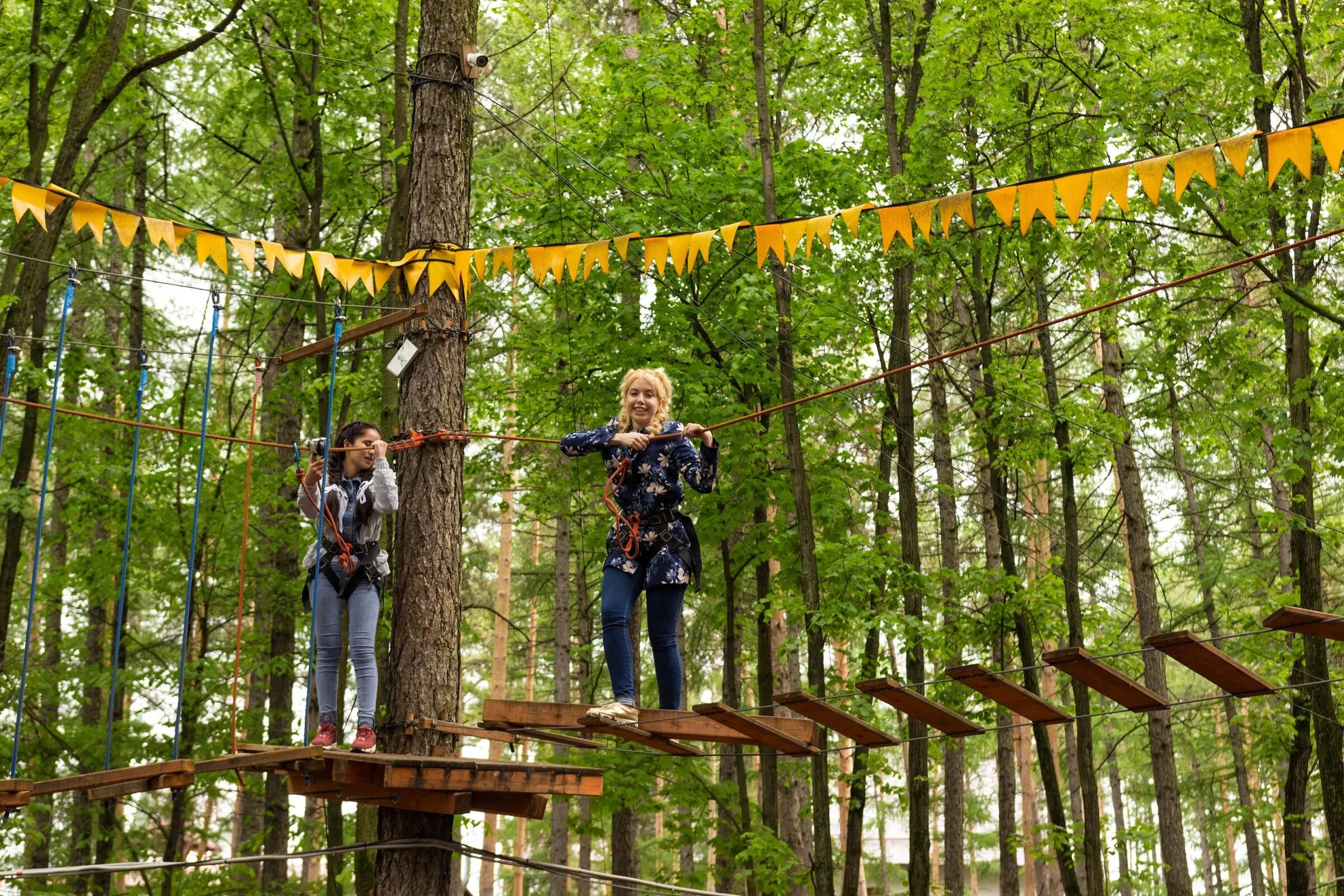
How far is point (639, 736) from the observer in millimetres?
4980

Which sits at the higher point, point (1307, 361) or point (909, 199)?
point (909, 199)

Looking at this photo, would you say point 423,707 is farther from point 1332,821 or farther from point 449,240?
point 1332,821

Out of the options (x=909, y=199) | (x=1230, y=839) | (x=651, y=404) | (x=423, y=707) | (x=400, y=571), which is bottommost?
(x=1230, y=839)

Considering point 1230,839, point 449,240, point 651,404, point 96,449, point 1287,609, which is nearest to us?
point 1287,609

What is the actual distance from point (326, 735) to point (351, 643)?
1.28 feet

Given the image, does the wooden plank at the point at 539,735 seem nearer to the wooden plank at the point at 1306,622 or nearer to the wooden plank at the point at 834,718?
the wooden plank at the point at 834,718

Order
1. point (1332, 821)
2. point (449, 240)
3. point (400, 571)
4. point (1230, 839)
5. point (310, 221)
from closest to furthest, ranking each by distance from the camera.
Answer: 1. point (400, 571)
2. point (449, 240)
3. point (1332, 821)
4. point (310, 221)
5. point (1230, 839)

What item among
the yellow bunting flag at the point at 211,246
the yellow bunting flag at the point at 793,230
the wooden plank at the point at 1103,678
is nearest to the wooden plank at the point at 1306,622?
the wooden plank at the point at 1103,678

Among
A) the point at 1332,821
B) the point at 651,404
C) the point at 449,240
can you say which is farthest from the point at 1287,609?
the point at 1332,821

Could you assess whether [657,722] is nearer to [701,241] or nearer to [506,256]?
[701,241]

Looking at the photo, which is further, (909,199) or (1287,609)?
(909,199)

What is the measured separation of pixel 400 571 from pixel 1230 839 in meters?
27.4

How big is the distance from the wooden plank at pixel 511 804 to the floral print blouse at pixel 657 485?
107 centimetres

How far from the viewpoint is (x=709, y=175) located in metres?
11.2
